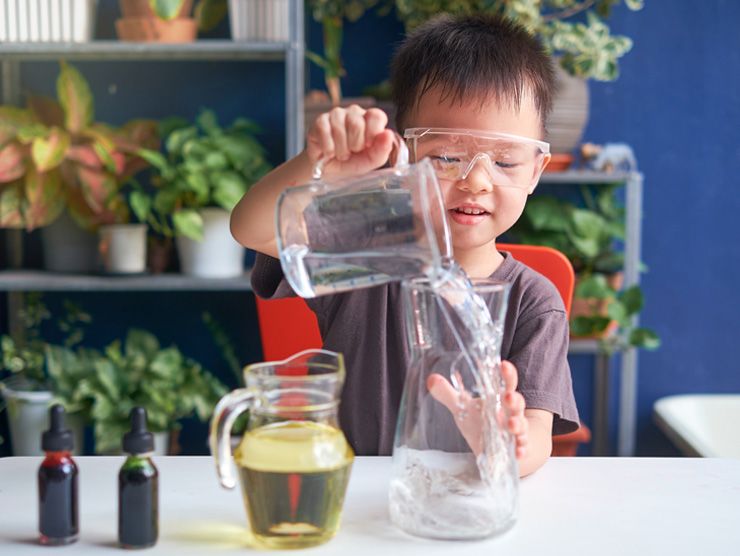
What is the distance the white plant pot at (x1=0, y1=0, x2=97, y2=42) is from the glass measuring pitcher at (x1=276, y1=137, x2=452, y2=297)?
195 cm

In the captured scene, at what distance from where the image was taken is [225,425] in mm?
755

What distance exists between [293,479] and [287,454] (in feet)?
0.06

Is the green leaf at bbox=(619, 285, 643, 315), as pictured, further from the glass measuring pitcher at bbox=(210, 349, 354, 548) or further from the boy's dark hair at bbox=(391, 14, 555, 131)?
the glass measuring pitcher at bbox=(210, 349, 354, 548)

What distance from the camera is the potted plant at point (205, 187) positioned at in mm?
2580

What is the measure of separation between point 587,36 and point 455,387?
6.64ft

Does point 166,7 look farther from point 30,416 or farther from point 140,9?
point 30,416

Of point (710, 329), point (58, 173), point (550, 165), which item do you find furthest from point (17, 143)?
point (710, 329)

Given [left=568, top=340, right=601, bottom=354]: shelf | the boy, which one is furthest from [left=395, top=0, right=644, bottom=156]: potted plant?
the boy

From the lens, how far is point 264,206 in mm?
1170

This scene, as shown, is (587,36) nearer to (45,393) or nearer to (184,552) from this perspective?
(45,393)

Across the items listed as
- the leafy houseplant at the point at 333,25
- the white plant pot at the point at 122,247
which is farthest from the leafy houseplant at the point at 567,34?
the white plant pot at the point at 122,247

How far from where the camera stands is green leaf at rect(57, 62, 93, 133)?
8.59 ft

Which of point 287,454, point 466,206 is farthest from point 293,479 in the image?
point 466,206

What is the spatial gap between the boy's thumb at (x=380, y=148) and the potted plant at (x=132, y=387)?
178 cm
